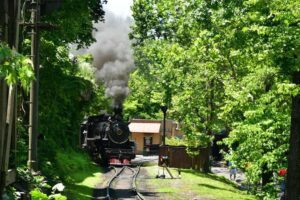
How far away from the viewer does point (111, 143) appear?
116 ft

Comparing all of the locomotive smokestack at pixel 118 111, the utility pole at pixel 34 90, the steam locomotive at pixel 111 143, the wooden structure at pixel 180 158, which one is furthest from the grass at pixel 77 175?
the locomotive smokestack at pixel 118 111

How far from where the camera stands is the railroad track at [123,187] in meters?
20.5

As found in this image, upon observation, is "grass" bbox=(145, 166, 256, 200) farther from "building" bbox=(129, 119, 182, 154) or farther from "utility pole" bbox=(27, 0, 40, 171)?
"building" bbox=(129, 119, 182, 154)

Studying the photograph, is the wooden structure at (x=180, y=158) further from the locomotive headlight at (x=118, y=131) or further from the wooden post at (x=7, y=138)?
the wooden post at (x=7, y=138)

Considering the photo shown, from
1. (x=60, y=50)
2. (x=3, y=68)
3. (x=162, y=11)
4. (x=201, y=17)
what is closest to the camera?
(x=3, y=68)

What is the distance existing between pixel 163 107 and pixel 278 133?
1803 cm

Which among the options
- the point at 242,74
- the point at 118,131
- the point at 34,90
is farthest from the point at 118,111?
the point at 34,90

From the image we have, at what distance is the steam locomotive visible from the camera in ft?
115

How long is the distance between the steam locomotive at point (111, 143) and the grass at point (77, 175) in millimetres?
2627

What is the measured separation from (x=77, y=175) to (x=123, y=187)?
10.6ft

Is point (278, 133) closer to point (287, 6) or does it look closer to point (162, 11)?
point (287, 6)

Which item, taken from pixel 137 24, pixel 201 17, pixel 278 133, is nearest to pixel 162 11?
pixel 201 17

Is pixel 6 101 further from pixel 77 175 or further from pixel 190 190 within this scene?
pixel 77 175

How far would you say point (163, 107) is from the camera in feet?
107
